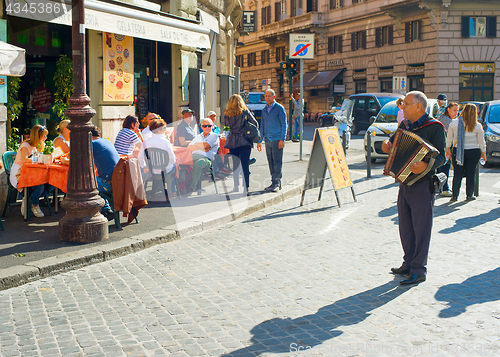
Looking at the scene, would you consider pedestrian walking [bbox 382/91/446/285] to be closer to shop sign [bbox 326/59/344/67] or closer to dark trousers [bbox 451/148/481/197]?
dark trousers [bbox 451/148/481/197]

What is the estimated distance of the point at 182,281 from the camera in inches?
209

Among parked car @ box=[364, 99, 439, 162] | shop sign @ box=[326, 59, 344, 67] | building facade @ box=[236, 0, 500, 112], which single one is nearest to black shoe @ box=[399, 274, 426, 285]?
parked car @ box=[364, 99, 439, 162]

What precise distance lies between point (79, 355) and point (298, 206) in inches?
245

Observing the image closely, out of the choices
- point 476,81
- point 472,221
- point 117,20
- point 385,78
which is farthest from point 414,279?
point 385,78

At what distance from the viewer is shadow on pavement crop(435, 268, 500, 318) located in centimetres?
445

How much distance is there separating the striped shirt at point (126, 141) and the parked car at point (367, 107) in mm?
20690

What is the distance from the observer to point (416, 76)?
113ft

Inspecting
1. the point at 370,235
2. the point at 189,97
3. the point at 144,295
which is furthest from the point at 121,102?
the point at 144,295

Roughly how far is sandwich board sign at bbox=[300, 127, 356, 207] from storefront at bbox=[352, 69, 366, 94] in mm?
Result: 31002

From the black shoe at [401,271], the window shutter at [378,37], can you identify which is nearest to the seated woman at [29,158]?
the black shoe at [401,271]

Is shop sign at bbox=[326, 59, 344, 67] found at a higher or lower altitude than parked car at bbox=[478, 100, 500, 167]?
higher

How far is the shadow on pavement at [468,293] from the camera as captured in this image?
4.45m

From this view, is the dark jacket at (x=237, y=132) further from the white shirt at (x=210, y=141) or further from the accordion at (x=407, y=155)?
the accordion at (x=407, y=155)

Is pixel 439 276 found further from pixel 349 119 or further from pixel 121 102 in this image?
pixel 349 119
